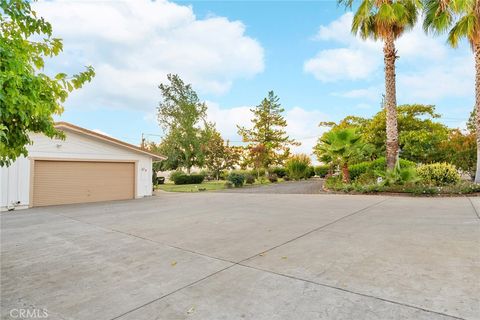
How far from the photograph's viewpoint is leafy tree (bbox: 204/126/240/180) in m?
30.1

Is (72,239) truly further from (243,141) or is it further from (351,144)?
(243,141)

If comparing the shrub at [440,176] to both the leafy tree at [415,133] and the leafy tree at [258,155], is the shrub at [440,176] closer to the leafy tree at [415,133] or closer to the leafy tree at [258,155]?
the leafy tree at [415,133]

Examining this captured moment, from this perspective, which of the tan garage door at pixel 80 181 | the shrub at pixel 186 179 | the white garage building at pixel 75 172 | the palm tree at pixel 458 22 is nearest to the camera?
the white garage building at pixel 75 172

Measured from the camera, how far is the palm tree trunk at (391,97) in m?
12.5

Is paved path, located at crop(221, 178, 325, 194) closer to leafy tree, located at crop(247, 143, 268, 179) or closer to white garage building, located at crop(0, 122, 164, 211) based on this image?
white garage building, located at crop(0, 122, 164, 211)

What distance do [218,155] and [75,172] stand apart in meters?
19.9

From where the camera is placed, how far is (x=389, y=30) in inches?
491

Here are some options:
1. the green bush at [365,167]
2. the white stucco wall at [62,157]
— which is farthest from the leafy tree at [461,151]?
the white stucco wall at [62,157]

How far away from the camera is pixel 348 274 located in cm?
296

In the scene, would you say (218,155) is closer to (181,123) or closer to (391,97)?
(181,123)

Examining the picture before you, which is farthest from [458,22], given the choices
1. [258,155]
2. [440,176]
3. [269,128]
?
[269,128]

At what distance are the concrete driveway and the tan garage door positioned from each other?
16.6ft

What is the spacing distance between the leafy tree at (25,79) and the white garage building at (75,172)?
8.32m

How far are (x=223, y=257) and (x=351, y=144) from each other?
11.3 metres
